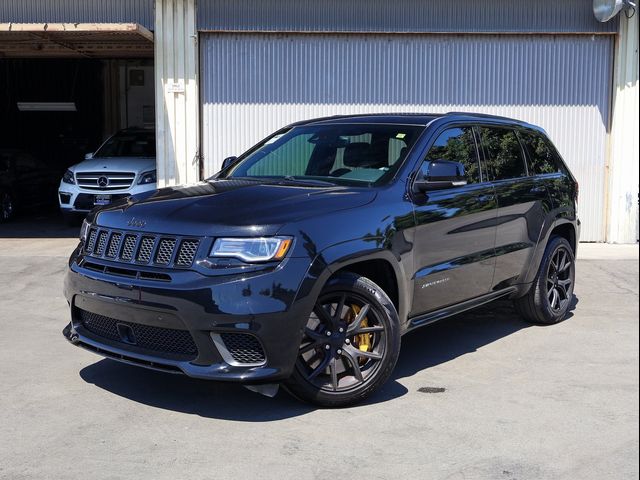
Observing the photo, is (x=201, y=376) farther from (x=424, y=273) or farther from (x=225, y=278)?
(x=424, y=273)

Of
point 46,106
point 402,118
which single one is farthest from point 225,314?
point 46,106

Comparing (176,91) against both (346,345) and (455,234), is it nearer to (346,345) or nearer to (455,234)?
(455,234)

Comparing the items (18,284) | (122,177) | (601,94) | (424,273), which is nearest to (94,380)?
(424,273)

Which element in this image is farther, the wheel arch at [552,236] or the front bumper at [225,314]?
the wheel arch at [552,236]

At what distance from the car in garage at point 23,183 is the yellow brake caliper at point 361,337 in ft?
37.1

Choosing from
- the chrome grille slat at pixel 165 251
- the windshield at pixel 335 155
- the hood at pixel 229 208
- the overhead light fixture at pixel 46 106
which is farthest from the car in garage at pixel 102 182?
the overhead light fixture at pixel 46 106

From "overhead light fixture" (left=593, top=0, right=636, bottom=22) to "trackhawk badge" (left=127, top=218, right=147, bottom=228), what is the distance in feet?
30.2

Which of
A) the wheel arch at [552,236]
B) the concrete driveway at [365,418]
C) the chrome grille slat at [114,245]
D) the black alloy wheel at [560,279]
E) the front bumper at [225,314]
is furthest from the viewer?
the black alloy wheel at [560,279]

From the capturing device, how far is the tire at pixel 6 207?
1446 cm

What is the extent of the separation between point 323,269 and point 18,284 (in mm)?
5440

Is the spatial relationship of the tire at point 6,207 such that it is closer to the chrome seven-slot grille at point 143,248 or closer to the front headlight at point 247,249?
the chrome seven-slot grille at point 143,248

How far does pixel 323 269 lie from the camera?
4453 millimetres

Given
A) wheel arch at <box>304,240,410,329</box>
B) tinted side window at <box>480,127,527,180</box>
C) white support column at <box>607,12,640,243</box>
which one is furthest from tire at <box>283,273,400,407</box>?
white support column at <box>607,12,640,243</box>

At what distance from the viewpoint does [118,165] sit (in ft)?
43.5
